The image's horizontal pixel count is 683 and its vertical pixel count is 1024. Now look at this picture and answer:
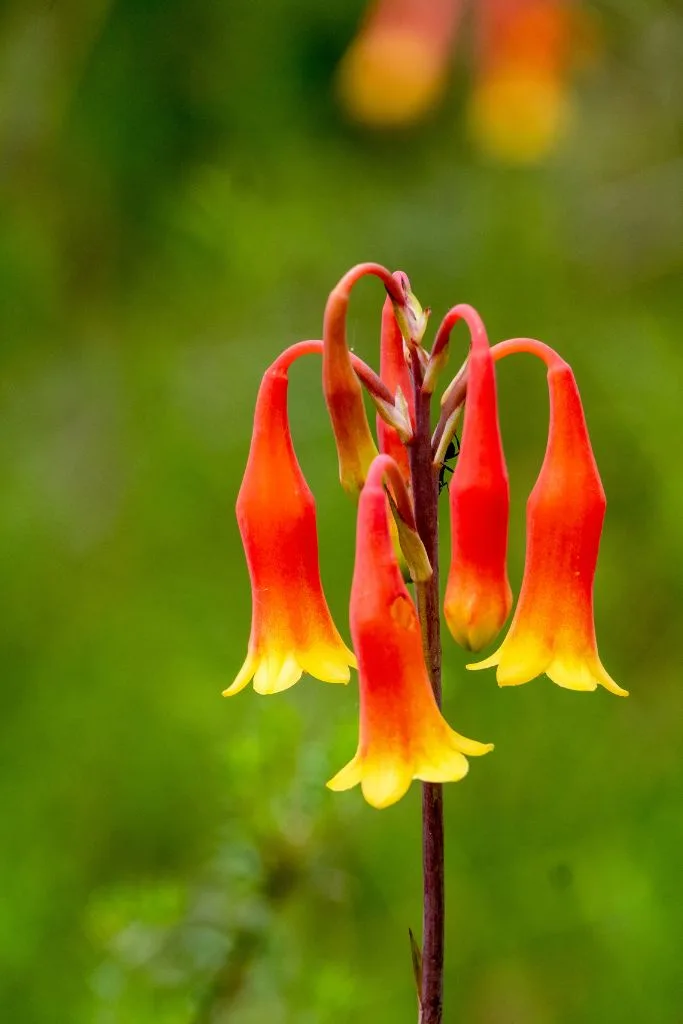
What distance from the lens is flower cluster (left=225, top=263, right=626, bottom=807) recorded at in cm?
98

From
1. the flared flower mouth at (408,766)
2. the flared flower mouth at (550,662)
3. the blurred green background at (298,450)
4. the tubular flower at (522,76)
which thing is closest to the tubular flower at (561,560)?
the flared flower mouth at (550,662)

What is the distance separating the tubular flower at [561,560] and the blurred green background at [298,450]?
2.91 ft

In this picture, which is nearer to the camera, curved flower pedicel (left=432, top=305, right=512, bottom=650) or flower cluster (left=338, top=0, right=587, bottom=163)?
curved flower pedicel (left=432, top=305, right=512, bottom=650)

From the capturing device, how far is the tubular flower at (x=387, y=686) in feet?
3.17

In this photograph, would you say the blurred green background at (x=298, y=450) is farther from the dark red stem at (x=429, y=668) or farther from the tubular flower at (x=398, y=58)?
the dark red stem at (x=429, y=668)

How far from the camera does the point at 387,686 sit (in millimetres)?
999

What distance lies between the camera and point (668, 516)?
8.18 ft

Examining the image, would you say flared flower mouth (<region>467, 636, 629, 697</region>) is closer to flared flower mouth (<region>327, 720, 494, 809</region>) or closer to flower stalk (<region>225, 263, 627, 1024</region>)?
flower stalk (<region>225, 263, 627, 1024</region>)

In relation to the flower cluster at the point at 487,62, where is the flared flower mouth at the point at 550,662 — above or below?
below

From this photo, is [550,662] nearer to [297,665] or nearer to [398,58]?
[297,665]

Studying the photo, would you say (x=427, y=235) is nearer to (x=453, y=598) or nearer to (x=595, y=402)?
(x=595, y=402)

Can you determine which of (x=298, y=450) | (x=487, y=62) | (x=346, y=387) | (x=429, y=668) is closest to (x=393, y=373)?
(x=346, y=387)

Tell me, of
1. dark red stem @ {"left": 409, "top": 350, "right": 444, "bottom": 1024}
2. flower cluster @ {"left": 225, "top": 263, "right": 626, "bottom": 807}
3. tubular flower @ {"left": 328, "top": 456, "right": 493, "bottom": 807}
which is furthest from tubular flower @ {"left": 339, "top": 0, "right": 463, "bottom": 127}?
tubular flower @ {"left": 328, "top": 456, "right": 493, "bottom": 807}

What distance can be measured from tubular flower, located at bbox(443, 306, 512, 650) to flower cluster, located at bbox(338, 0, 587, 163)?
4.71 feet
